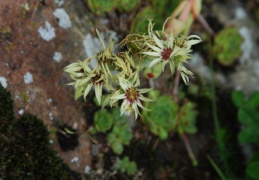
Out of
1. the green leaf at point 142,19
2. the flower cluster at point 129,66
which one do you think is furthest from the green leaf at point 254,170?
the green leaf at point 142,19

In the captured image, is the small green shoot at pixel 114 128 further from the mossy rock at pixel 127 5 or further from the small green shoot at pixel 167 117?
the mossy rock at pixel 127 5

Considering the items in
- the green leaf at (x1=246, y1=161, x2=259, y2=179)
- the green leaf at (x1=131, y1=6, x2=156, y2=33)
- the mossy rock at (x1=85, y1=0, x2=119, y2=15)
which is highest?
the mossy rock at (x1=85, y1=0, x2=119, y2=15)

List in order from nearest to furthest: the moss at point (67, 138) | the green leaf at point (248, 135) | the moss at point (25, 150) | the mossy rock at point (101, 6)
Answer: the moss at point (25, 150)
the moss at point (67, 138)
the mossy rock at point (101, 6)
the green leaf at point (248, 135)

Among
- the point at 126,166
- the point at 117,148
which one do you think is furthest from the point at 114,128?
the point at 126,166

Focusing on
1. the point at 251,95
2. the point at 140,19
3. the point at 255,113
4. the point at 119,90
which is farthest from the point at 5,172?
the point at 251,95

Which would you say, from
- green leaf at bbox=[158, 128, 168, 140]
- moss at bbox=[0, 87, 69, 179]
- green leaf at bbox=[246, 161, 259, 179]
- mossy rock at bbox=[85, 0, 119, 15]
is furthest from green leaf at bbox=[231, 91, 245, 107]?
moss at bbox=[0, 87, 69, 179]

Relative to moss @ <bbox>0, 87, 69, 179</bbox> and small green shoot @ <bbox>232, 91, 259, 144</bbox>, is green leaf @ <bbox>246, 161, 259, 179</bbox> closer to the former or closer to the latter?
small green shoot @ <bbox>232, 91, 259, 144</bbox>
